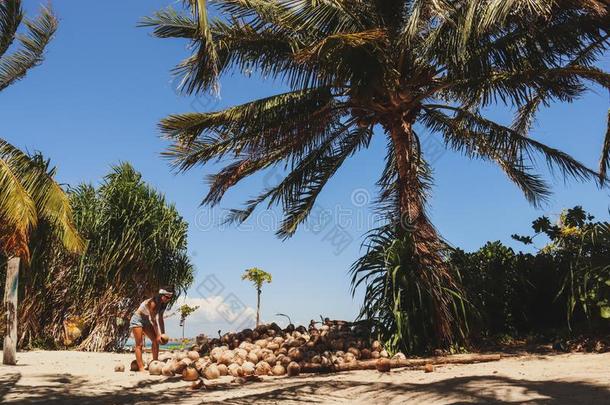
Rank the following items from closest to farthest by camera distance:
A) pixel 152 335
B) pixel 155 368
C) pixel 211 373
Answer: pixel 211 373, pixel 155 368, pixel 152 335

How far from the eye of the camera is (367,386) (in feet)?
19.0

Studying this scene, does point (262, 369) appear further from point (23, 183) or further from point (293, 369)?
point (23, 183)

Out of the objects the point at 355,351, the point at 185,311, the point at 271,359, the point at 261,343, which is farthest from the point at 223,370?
the point at 185,311

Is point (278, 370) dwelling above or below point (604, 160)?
below

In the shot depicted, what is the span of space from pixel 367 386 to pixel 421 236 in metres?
3.73

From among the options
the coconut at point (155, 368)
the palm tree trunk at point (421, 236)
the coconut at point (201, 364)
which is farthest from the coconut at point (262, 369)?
the palm tree trunk at point (421, 236)

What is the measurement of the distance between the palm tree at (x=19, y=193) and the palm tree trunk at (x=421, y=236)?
588 centimetres

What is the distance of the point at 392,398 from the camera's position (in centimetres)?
504

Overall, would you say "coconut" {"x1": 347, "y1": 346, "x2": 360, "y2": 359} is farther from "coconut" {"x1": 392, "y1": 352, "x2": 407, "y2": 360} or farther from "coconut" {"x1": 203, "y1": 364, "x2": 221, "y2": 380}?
"coconut" {"x1": 203, "y1": 364, "x2": 221, "y2": 380}

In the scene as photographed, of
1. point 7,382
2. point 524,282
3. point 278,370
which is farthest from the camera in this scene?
point 524,282

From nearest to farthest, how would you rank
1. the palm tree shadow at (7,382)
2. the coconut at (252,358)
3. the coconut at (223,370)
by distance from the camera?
the palm tree shadow at (7,382), the coconut at (223,370), the coconut at (252,358)

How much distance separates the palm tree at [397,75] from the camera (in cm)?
827

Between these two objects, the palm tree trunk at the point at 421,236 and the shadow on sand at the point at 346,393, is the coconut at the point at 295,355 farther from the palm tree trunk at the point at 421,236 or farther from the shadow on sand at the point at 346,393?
the palm tree trunk at the point at 421,236

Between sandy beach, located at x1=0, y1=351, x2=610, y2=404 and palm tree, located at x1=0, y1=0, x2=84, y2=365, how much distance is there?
167 cm
